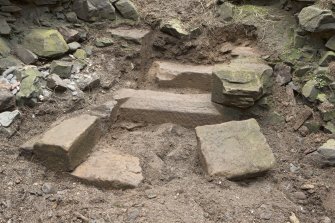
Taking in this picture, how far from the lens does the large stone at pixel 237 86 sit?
3.77 metres

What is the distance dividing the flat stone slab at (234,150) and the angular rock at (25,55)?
195 cm

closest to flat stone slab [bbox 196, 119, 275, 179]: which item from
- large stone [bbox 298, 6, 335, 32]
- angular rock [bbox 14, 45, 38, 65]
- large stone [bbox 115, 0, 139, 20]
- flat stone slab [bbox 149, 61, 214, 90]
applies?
flat stone slab [bbox 149, 61, 214, 90]

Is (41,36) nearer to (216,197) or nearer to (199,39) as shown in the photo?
(199,39)

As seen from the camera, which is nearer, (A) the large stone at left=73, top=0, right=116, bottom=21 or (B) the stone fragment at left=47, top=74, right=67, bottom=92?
(B) the stone fragment at left=47, top=74, right=67, bottom=92

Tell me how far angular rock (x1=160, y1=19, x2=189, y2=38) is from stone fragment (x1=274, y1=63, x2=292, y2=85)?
1.26 m

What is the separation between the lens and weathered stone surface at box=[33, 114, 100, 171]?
313 centimetres

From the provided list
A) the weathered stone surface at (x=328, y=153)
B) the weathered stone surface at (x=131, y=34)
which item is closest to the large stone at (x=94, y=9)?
the weathered stone surface at (x=131, y=34)

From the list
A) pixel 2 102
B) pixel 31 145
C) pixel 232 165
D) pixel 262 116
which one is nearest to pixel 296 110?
pixel 262 116

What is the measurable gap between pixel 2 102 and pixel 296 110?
2.81 m

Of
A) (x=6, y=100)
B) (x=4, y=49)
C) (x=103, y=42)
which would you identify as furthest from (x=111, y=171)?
(x=103, y=42)

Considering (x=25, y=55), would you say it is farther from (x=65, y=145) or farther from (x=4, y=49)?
(x=65, y=145)

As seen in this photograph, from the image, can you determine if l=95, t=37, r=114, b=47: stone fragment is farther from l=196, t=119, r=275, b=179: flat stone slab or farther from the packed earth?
l=196, t=119, r=275, b=179: flat stone slab

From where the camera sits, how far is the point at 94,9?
16.4 feet

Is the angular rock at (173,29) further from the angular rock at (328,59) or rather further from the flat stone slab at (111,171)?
the flat stone slab at (111,171)
